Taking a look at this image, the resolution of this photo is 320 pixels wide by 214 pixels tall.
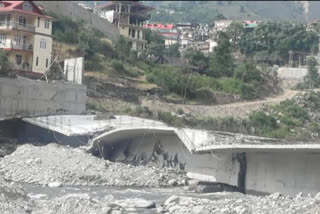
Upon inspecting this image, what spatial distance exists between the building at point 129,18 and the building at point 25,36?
24134mm

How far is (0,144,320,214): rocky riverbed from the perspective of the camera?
27.9 metres

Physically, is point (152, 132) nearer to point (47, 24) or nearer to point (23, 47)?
point (23, 47)

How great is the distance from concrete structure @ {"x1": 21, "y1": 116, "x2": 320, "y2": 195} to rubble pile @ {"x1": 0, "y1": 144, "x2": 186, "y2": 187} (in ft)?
5.33

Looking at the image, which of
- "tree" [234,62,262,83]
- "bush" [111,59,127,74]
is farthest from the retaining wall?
"tree" [234,62,262,83]

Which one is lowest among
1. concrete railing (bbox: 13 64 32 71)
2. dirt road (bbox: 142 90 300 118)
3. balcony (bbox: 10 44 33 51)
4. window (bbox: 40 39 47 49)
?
dirt road (bbox: 142 90 300 118)

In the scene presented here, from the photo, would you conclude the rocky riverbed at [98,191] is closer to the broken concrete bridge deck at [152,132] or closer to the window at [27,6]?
the broken concrete bridge deck at [152,132]

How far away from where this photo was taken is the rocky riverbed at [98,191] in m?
27.9

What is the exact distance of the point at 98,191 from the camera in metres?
36.2

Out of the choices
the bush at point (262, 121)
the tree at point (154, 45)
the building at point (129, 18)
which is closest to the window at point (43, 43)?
the bush at point (262, 121)

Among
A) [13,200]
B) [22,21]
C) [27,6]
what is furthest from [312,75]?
[13,200]

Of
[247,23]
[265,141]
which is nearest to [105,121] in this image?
[265,141]

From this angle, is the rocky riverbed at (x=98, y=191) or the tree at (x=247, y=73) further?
the tree at (x=247, y=73)

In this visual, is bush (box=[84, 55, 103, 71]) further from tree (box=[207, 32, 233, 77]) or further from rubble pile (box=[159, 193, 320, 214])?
rubble pile (box=[159, 193, 320, 214])

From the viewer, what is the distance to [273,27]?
87.2m
